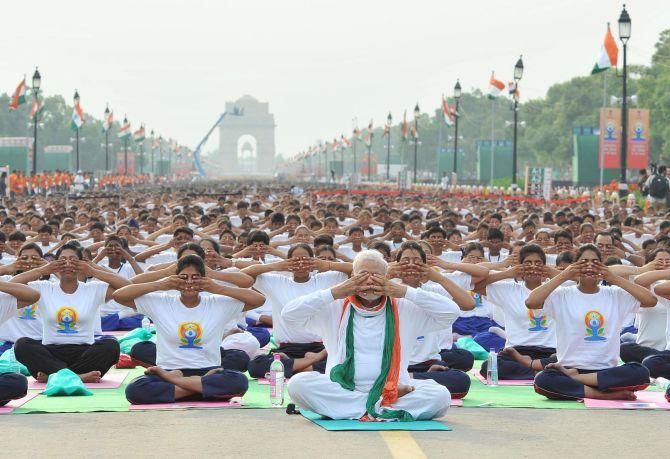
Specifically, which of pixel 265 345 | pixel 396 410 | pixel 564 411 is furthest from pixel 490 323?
pixel 396 410

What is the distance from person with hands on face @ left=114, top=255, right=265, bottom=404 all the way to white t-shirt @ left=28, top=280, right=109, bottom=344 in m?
1.35

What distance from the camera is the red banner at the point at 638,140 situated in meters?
65.2

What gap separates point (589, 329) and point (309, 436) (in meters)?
3.32

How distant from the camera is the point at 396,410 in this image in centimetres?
1039

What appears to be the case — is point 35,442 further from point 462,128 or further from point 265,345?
point 462,128

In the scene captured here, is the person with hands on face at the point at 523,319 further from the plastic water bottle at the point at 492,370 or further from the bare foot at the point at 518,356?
the plastic water bottle at the point at 492,370

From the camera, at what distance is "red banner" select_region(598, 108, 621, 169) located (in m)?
59.2

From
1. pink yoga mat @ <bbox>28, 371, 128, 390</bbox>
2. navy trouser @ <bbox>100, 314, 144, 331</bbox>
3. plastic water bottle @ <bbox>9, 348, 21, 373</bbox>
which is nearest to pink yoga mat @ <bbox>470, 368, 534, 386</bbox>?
pink yoga mat @ <bbox>28, 371, 128, 390</bbox>

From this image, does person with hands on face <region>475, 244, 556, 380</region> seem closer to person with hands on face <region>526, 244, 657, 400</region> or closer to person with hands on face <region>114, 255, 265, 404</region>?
person with hands on face <region>526, 244, 657, 400</region>

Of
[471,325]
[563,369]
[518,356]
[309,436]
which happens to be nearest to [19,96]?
[471,325]

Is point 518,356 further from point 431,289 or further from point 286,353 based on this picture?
point 286,353

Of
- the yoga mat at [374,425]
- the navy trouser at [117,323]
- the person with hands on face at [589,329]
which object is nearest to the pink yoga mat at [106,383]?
the yoga mat at [374,425]

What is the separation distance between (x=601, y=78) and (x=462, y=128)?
57545 mm

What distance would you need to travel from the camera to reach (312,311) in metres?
10.3
